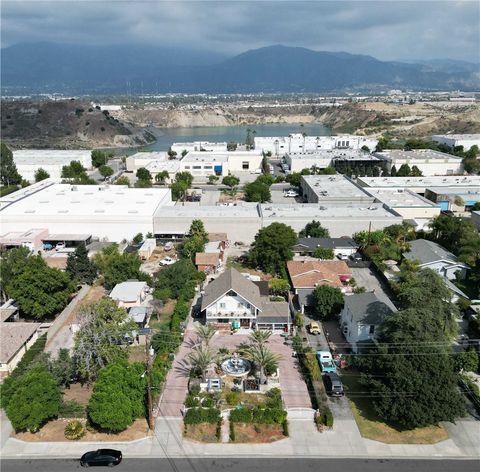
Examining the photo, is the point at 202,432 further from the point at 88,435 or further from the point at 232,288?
the point at 232,288

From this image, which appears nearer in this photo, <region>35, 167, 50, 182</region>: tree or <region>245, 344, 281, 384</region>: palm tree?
<region>245, 344, 281, 384</region>: palm tree

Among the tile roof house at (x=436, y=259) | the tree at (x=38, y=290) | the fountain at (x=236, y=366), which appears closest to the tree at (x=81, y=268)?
the tree at (x=38, y=290)

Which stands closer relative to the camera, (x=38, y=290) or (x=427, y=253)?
(x=38, y=290)

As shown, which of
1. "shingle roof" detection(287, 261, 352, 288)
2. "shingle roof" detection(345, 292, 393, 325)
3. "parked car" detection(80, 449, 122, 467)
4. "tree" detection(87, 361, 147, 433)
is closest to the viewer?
"parked car" detection(80, 449, 122, 467)

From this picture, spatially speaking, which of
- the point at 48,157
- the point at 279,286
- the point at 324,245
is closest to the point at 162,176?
the point at 48,157

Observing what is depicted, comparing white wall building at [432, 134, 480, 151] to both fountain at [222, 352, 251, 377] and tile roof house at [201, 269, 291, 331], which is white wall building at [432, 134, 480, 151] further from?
fountain at [222, 352, 251, 377]

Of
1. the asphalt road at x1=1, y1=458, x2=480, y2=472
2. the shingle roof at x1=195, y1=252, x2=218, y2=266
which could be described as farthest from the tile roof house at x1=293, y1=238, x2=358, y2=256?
Result: the asphalt road at x1=1, y1=458, x2=480, y2=472

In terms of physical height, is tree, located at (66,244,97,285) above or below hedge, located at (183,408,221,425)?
above

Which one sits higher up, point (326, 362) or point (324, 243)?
point (324, 243)
